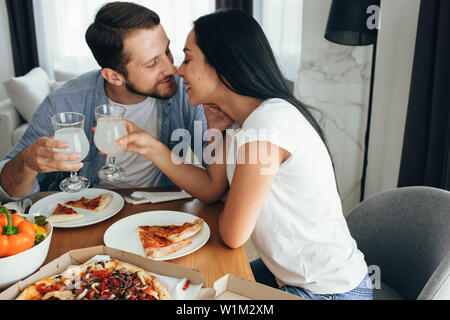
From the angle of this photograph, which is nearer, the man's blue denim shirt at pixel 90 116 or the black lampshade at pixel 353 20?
the man's blue denim shirt at pixel 90 116

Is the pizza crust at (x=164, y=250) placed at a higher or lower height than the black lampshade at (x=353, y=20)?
lower

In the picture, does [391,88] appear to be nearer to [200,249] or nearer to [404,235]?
[404,235]

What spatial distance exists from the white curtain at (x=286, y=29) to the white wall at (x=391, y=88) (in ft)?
3.10

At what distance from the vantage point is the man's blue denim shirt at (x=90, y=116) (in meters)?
1.70

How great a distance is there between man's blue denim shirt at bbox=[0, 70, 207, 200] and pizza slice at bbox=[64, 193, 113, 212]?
1.25 feet

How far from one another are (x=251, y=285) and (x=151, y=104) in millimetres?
1359

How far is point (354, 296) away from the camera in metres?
1.19

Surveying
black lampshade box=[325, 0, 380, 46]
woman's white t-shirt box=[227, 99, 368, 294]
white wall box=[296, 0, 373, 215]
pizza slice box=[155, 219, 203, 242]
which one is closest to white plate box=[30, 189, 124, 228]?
pizza slice box=[155, 219, 203, 242]

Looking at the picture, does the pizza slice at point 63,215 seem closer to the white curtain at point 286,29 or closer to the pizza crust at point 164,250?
the pizza crust at point 164,250

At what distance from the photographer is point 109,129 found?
1.31 m

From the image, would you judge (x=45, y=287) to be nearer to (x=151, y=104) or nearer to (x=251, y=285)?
(x=251, y=285)

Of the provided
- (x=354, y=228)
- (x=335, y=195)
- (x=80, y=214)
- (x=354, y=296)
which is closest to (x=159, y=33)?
(x=80, y=214)

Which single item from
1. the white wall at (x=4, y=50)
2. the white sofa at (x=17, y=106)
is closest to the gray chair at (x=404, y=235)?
the white sofa at (x=17, y=106)

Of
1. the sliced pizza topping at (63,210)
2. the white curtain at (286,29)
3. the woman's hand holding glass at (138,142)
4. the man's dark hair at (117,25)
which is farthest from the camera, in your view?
the white curtain at (286,29)
